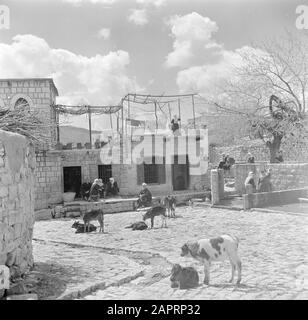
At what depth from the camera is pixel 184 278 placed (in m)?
5.70

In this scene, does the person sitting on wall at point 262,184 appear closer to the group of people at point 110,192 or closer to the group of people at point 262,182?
the group of people at point 262,182

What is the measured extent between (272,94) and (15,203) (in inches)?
520

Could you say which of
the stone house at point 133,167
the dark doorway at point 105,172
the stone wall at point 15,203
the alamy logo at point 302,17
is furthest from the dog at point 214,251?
the dark doorway at point 105,172

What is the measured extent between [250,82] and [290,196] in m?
5.31

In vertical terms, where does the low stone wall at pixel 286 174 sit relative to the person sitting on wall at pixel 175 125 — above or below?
below

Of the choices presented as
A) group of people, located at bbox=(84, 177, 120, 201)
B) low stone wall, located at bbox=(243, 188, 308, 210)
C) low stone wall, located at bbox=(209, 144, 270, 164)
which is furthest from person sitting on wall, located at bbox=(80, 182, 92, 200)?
low stone wall, located at bbox=(209, 144, 270, 164)

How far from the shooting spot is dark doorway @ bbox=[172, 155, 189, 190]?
62.1 ft

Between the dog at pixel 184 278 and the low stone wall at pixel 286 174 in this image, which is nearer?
the dog at pixel 184 278

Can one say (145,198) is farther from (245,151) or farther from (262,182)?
(245,151)

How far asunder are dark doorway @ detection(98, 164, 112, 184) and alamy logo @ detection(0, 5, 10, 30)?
12632 millimetres

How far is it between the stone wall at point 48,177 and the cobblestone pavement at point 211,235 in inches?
113

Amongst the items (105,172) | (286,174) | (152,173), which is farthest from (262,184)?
(105,172)

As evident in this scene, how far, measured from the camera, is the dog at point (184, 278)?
5.69 m
